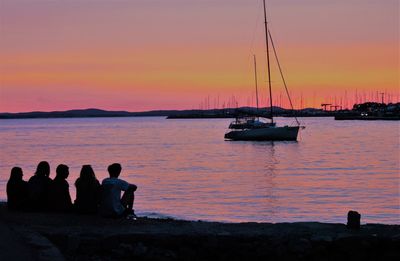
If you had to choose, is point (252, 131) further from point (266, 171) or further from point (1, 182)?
point (1, 182)

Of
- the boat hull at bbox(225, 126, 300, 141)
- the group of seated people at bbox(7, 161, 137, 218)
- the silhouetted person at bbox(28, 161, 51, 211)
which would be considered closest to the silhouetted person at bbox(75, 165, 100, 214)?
the group of seated people at bbox(7, 161, 137, 218)

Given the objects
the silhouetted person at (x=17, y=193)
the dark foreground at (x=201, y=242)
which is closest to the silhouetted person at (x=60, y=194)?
the silhouetted person at (x=17, y=193)

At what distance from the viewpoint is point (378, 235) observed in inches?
492

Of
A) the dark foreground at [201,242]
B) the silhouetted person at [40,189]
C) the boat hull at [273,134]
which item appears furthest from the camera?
the boat hull at [273,134]

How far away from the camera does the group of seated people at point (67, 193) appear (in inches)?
550

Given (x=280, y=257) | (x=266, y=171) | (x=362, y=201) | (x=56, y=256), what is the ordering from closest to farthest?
(x=56, y=256) < (x=280, y=257) < (x=362, y=201) < (x=266, y=171)

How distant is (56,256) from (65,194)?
4670 millimetres

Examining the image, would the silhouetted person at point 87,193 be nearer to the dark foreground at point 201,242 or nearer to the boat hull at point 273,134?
the dark foreground at point 201,242

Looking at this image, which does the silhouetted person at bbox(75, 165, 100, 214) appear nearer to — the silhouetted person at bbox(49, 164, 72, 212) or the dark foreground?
the silhouetted person at bbox(49, 164, 72, 212)

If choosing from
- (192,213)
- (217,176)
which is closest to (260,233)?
(192,213)

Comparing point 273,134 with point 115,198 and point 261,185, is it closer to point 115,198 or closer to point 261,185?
point 261,185

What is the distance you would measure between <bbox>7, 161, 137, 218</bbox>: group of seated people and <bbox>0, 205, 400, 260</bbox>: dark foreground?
0.98 metres

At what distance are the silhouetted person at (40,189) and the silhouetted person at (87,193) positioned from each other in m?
0.69

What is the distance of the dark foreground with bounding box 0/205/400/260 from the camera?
11458 mm
